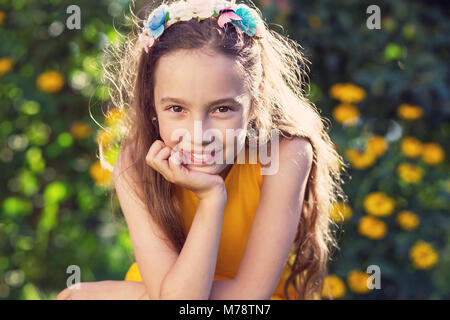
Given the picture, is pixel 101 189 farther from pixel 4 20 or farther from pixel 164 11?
pixel 164 11

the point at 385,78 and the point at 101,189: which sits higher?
the point at 385,78

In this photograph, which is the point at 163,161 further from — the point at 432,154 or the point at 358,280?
the point at 432,154

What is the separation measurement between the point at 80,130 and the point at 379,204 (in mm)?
1417

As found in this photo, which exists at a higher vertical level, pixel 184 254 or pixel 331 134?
pixel 331 134

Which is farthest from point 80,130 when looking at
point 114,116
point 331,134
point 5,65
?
point 331,134

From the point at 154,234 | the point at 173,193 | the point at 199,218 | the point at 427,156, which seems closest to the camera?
the point at 199,218

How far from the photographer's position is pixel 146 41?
5.64ft

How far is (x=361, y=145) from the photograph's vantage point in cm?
276

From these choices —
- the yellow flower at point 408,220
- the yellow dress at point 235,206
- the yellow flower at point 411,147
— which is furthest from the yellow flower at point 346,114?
the yellow dress at point 235,206

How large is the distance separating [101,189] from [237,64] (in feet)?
4.70

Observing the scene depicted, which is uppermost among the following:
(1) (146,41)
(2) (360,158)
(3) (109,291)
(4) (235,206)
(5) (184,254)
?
(1) (146,41)

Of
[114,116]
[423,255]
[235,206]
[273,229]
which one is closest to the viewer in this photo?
[273,229]
